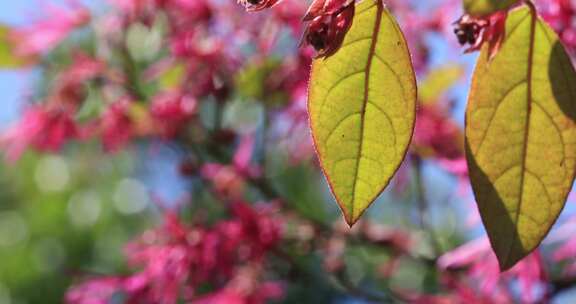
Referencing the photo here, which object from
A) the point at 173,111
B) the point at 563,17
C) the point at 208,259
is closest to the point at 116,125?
the point at 173,111

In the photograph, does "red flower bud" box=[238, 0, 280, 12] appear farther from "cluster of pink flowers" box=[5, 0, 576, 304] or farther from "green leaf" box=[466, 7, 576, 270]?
"cluster of pink flowers" box=[5, 0, 576, 304]

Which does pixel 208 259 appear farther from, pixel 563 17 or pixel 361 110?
pixel 361 110

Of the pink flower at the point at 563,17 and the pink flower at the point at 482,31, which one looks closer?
the pink flower at the point at 482,31

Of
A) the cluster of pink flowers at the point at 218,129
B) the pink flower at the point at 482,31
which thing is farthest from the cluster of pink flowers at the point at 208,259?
the pink flower at the point at 482,31

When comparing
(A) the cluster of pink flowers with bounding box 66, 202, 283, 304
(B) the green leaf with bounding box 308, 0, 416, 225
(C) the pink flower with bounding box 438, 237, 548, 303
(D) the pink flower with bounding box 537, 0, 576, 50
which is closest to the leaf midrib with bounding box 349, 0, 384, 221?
(B) the green leaf with bounding box 308, 0, 416, 225

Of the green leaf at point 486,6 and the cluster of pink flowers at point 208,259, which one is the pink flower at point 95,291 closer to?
the cluster of pink flowers at point 208,259

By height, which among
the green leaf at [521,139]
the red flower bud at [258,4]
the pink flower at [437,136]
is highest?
the red flower bud at [258,4]
